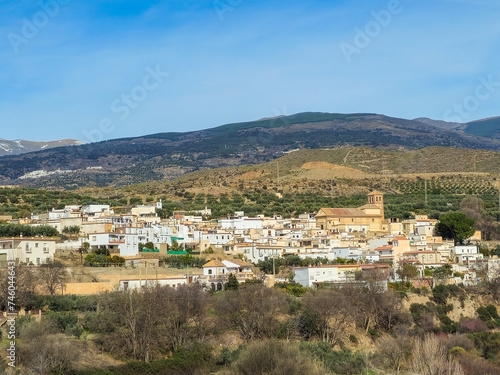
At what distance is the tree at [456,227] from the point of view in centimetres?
5844

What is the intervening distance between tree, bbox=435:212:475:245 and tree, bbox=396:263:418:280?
34.8ft

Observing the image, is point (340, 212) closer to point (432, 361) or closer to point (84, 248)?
point (84, 248)

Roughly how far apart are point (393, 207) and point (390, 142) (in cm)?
12668

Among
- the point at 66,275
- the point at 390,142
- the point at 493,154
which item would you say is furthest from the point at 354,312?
the point at 390,142

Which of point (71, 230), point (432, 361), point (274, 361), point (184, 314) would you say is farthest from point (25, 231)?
point (432, 361)

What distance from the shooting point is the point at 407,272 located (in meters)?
48.3

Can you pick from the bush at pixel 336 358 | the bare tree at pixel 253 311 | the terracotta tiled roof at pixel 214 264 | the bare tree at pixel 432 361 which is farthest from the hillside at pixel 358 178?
the bare tree at pixel 432 361

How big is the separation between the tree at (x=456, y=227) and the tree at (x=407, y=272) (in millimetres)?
10600

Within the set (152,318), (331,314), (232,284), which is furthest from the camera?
(232,284)

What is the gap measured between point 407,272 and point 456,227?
11537 mm

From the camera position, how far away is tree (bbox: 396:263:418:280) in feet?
158

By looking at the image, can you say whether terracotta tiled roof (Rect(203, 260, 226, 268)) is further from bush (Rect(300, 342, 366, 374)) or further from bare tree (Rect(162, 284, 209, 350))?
bush (Rect(300, 342, 366, 374))

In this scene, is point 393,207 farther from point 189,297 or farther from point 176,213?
point 189,297

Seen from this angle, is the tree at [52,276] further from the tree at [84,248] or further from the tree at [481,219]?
the tree at [481,219]
